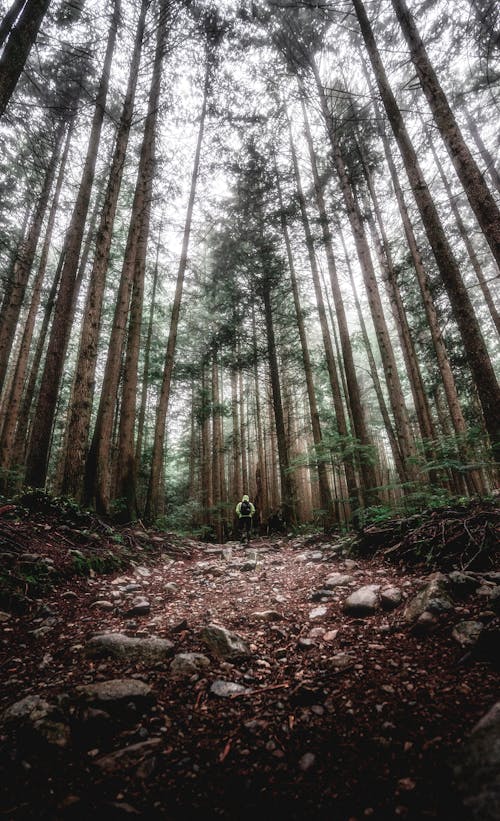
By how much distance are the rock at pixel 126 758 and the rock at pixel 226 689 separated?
1.49 feet

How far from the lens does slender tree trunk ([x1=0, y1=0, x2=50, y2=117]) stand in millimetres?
4637

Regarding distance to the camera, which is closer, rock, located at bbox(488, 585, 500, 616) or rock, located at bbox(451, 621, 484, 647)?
rock, located at bbox(451, 621, 484, 647)

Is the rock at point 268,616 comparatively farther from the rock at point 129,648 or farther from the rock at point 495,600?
the rock at point 495,600

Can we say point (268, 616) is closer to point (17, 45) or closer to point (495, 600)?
point (495, 600)

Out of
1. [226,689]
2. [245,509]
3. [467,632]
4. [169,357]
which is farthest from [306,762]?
[245,509]

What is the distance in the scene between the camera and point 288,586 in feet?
13.5

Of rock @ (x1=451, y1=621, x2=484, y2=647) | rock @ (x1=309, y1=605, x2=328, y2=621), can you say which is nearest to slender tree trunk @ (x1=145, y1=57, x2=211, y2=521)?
rock @ (x1=309, y1=605, x2=328, y2=621)

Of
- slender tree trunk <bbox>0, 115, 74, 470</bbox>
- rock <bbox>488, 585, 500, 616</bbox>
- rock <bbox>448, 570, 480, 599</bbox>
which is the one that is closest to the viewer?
rock <bbox>488, 585, 500, 616</bbox>

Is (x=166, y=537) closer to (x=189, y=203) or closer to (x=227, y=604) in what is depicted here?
(x=227, y=604)

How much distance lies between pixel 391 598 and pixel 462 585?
1.81ft

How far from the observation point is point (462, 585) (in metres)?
2.53

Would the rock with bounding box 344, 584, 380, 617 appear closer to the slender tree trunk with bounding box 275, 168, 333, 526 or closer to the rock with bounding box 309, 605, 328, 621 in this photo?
the rock with bounding box 309, 605, 328, 621

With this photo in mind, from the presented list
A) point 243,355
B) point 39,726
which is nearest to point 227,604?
point 39,726

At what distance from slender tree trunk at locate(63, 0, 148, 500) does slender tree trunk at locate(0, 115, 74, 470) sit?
4.87m
